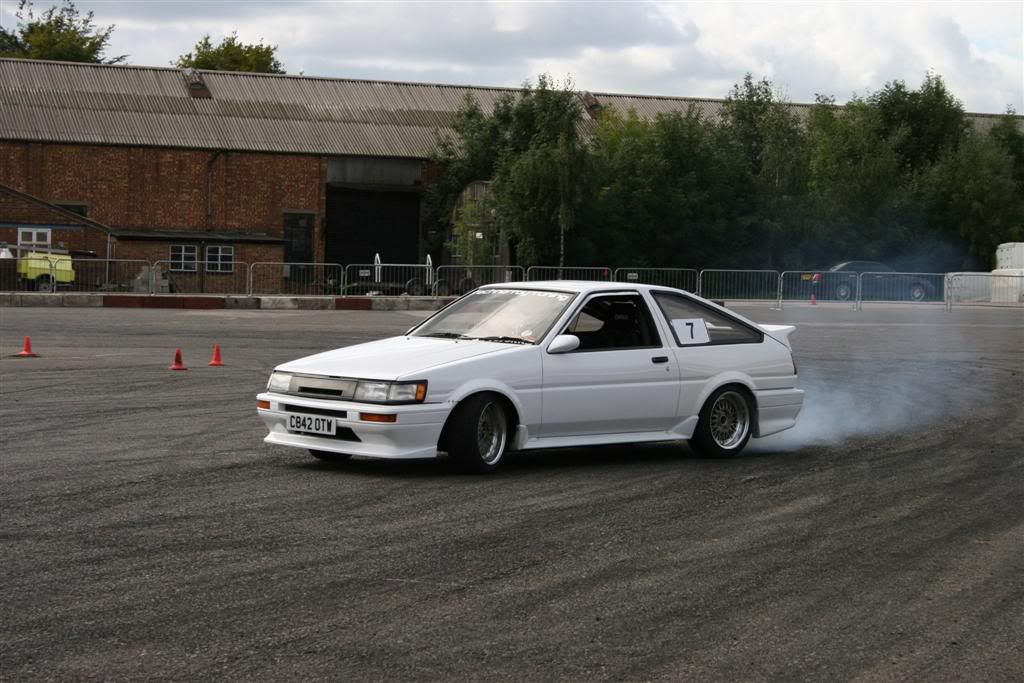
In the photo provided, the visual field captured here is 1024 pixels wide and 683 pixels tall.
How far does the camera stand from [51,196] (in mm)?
54156

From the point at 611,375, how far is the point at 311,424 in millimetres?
2224

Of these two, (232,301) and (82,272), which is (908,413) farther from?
(82,272)

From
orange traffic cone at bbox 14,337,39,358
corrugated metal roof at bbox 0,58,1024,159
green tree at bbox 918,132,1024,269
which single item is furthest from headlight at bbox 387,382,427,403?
green tree at bbox 918,132,1024,269

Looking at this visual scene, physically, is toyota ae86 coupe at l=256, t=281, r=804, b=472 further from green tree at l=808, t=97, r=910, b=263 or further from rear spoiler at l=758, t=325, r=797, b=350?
green tree at l=808, t=97, r=910, b=263

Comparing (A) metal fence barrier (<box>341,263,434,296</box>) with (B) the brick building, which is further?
(B) the brick building

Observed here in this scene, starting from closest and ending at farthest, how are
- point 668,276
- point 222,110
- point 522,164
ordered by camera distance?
point 668,276 → point 522,164 → point 222,110

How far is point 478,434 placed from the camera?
30.9 ft

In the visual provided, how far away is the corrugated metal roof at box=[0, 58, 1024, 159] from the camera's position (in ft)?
181

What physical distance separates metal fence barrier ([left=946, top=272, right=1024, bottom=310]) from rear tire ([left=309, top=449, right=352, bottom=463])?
32.4 metres

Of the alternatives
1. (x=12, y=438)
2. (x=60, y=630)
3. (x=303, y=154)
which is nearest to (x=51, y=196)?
(x=303, y=154)

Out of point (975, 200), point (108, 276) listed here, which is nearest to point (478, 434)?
point (108, 276)

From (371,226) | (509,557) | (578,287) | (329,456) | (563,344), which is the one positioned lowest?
(509,557)

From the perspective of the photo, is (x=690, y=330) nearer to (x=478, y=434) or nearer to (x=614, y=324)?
(x=614, y=324)

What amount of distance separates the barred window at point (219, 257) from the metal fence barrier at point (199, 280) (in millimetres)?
1157
